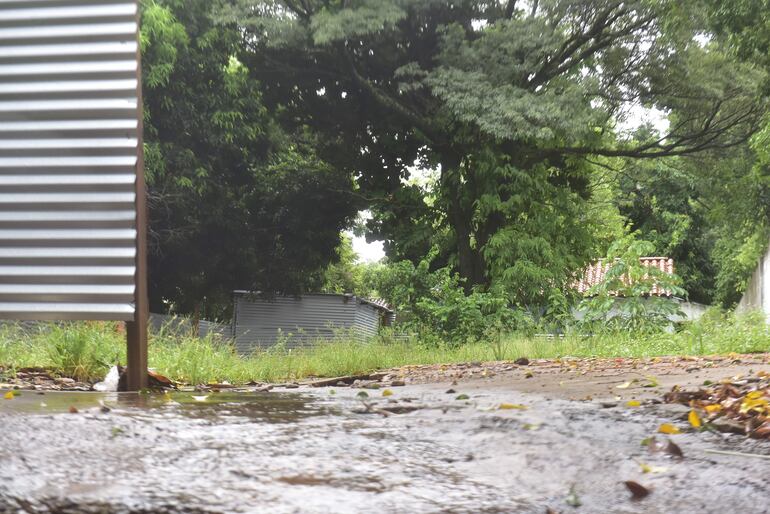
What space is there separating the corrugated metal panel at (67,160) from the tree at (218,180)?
1545 cm

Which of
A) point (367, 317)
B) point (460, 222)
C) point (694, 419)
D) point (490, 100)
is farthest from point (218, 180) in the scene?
point (694, 419)

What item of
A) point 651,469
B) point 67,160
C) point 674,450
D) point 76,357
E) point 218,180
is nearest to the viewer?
point 651,469

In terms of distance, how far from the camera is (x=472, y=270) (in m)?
19.6

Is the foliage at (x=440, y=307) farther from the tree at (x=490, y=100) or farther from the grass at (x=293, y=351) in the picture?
the tree at (x=490, y=100)

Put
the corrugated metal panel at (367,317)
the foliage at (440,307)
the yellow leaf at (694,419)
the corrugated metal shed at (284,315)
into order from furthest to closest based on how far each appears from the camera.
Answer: the corrugated metal panel at (367,317) < the corrugated metal shed at (284,315) < the foliage at (440,307) < the yellow leaf at (694,419)

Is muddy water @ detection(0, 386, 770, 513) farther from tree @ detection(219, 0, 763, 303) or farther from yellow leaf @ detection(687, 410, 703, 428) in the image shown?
tree @ detection(219, 0, 763, 303)

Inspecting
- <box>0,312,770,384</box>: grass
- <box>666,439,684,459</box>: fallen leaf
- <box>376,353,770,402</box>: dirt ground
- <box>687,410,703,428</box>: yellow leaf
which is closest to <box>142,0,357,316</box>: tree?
<box>0,312,770,384</box>: grass

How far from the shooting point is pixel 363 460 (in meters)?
2.30

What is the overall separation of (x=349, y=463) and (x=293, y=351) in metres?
9.62

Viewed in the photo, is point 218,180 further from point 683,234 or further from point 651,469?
point 683,234

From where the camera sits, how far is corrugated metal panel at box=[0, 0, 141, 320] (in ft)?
12.3

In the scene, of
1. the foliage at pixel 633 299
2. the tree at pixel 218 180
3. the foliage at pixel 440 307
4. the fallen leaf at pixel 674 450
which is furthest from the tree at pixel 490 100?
the fallen leaf at pixel 674 450

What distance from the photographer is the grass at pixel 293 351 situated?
5734 millimetres

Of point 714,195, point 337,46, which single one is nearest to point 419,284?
point 337,46
